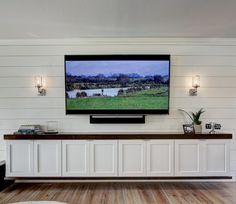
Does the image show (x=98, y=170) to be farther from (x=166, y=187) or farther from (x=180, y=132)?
(x=180, y=132)

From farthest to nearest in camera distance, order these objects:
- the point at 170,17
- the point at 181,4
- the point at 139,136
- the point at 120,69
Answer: the point at 120,69 < the point at 139,136 < the point at 170,17 < the point at 181,4

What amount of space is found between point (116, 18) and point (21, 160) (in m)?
2.77

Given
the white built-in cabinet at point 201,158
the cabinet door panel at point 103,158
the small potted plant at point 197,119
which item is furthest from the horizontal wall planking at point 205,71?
the cabinet door panel at point 103,158

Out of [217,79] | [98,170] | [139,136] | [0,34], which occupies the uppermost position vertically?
[0,34]

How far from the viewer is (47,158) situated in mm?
4266

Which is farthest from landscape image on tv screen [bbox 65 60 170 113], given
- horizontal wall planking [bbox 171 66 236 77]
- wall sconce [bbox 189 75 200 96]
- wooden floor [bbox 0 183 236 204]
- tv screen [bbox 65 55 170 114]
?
wooden floor [bbox 0 183 236 204]

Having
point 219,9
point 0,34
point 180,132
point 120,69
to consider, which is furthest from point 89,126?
point 219,9

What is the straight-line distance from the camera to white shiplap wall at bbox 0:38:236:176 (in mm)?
4664

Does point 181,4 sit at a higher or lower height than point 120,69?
higher

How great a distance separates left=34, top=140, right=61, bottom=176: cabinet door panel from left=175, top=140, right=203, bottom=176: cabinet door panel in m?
2.00

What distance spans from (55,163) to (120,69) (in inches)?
77.8

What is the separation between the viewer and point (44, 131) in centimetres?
463

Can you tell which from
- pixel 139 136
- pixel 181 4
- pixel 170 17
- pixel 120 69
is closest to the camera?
pixel 181 4

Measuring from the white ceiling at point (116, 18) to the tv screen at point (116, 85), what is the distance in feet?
1.56
